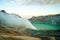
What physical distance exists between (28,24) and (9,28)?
45cm

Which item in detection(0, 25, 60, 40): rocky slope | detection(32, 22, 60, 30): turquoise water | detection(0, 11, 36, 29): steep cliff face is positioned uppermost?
detection(0, 11, 36, 29): steep cliff face

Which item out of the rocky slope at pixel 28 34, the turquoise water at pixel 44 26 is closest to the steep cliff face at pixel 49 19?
the turquoise water at pixel 44 26

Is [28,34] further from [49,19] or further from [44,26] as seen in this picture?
[49,19]

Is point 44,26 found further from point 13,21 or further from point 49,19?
point 13,21

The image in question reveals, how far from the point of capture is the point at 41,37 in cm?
328

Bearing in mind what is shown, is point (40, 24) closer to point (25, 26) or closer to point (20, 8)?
point (25, 26)

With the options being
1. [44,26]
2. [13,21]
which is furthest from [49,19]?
[13,21]

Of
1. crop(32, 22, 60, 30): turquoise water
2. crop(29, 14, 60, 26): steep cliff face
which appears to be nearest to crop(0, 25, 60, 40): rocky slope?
crop(32, 22, 60, 30): turquoise water

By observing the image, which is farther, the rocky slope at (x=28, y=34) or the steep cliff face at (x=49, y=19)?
the steep cliff face at (x=49, y=19)

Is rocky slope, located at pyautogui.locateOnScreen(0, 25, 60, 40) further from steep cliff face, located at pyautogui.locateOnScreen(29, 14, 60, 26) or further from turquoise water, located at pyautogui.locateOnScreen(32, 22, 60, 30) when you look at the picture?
steep cliff face, located at pyautogui.locateOnScreen(29, 14, 60, 26)

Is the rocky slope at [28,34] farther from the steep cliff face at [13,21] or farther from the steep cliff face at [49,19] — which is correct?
the steep cliff face at [49,19]

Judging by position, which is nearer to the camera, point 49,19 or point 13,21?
point 13,21

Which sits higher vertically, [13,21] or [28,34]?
[13,21]

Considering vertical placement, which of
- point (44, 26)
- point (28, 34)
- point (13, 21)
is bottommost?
point (28, 34)
